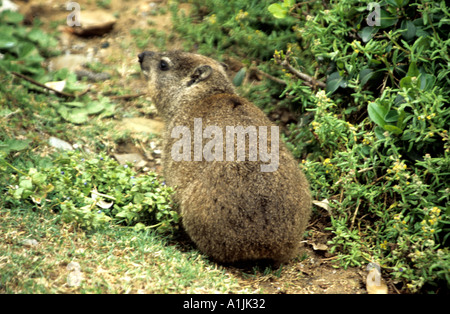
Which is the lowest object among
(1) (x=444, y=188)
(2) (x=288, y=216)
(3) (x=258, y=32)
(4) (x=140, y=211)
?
(4) (x=140, y=211)

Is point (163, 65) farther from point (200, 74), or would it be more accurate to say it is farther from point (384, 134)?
point (384, 134)

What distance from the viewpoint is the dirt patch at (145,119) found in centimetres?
407

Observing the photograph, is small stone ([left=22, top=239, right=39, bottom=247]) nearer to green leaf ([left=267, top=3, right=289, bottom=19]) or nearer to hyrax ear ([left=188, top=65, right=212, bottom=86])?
hyrax ear ([left=188, top=65, right=212, bottom=86])

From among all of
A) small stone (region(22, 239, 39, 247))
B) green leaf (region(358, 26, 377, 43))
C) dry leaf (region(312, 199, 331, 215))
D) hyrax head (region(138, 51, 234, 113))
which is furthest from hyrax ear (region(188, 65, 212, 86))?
small stone (region(22, 239, 39, 247))

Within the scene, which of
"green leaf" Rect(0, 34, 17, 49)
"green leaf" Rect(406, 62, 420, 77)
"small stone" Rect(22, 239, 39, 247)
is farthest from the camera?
"green leaf" Rect(0, 34, 17, 49)

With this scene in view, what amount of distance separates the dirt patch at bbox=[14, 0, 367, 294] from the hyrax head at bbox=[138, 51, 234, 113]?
695 millimetres

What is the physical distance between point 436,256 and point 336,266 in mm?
907

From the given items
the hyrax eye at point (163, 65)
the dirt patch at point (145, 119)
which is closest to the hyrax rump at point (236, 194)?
the dirt patch at point (145, 119)

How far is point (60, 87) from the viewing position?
6.21 meters

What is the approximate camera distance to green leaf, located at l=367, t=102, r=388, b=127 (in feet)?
13.8

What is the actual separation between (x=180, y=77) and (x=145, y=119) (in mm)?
1126
